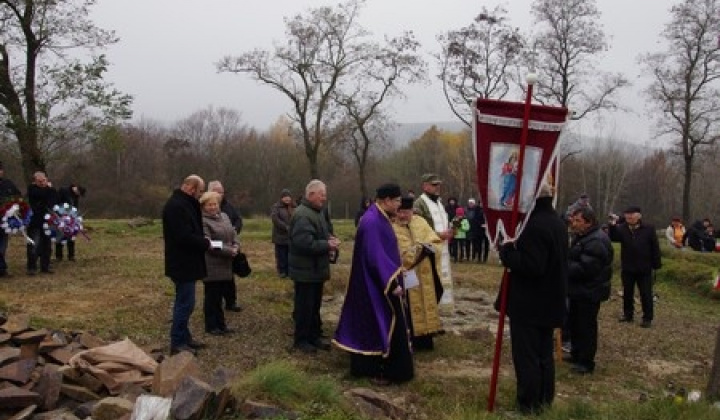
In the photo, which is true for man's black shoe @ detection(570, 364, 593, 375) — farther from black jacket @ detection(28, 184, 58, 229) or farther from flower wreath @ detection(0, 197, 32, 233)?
black jacket @ detection(28, 184, 58, 229)

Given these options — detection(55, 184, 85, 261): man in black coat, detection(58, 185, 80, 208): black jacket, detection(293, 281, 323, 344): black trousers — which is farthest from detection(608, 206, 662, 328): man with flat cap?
detection(58, 185, 80, 208): black jacket

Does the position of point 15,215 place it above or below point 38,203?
below

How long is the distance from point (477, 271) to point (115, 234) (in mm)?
13245

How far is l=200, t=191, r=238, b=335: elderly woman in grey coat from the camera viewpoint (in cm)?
782

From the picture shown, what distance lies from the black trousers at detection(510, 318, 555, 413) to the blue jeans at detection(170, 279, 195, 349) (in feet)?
11.0

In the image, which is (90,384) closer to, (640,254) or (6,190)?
(6,190)

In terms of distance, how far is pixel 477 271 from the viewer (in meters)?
16.3

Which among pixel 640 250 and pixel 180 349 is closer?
pixel 180 349

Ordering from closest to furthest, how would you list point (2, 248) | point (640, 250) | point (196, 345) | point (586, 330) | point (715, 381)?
point (715, 381) → point (196, 345) → point (586, 330) → point (640, 250) → point (2, 248)

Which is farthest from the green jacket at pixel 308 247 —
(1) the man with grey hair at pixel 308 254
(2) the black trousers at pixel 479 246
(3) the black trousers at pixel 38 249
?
(2) the black trousers at pixel 479 246

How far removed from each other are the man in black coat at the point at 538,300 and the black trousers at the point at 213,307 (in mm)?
3867

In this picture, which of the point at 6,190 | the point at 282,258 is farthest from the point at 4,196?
the point at 282,258

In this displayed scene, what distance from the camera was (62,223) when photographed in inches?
484

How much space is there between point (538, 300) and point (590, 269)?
244cm
